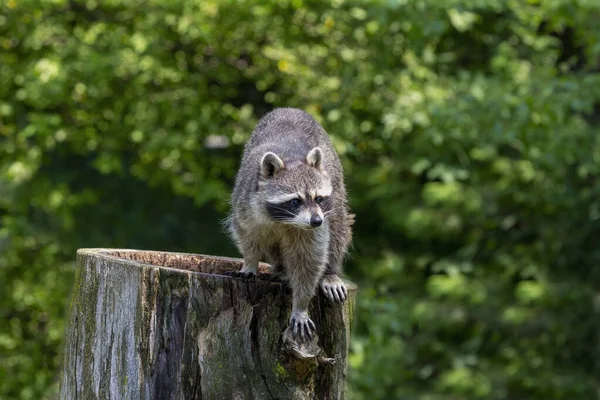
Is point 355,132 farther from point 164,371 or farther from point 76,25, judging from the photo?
point 164,371

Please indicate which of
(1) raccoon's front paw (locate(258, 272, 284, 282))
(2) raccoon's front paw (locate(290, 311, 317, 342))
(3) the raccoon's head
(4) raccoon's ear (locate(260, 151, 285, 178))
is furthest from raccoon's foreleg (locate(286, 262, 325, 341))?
(4) raccoon's ear (locate(260, 151, 285, 178))

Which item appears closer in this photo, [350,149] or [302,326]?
[302,326]

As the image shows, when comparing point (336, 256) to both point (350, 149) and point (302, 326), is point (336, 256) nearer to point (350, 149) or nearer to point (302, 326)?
point (302, 326)

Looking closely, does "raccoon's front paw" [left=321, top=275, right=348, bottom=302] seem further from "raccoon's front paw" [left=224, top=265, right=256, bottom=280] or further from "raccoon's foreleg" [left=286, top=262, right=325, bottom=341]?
"raccoon's front paw" [left=224, top=265, right=256, bottom=280]

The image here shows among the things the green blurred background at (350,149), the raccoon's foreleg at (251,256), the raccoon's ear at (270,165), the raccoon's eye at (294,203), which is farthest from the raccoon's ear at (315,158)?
the green blurred background at (350,149)

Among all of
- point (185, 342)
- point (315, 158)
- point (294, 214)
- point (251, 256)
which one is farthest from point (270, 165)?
point (185, 342)

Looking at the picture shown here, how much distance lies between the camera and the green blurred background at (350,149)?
9.23 meters

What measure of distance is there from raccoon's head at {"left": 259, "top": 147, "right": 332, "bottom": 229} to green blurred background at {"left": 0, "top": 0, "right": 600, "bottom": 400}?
3.82 meters

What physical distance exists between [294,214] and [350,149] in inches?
159

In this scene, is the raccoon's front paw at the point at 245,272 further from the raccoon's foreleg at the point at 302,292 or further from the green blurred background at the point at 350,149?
the green blurred background at the point at 350,149

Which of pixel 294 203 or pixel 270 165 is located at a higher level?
pixel 270 165

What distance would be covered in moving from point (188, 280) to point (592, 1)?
5856mm

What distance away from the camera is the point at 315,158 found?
473cm

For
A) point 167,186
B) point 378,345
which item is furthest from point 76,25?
point 378,345
